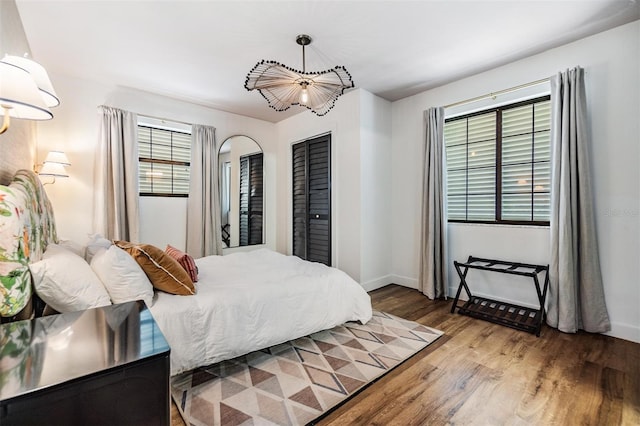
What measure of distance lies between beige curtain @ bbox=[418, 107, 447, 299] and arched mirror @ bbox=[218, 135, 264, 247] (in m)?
2.73

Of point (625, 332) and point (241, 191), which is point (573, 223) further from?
point (241, 191)

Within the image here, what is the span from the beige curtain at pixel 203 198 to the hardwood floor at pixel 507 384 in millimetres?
2691

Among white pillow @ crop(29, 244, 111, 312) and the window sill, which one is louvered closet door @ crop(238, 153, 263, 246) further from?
white pillow @ crop(29, 244, 111, 312)

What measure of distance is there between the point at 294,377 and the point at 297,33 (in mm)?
2719

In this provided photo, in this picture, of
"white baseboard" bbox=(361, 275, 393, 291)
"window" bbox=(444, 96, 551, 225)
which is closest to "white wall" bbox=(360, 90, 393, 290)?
"white baseboard" bbox=(361, 275, 393, 291)

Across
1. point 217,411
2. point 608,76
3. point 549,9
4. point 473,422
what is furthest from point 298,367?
point 608,76

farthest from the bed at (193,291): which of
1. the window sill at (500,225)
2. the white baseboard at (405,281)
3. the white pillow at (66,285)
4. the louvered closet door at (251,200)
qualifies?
the louvered closet door at (251,200)

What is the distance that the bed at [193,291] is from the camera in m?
1.35

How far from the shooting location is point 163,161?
3986 millimetres

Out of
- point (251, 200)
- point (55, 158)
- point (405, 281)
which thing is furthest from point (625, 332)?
point (55, 158)

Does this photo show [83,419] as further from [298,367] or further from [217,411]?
[298,367]

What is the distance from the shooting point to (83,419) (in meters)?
0.85

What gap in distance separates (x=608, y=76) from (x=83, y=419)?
405 centimetres

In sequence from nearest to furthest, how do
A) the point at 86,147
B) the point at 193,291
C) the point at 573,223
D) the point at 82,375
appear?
the point at 82,375, the point at 193,291, the point at 573,223, the point at 86,147
